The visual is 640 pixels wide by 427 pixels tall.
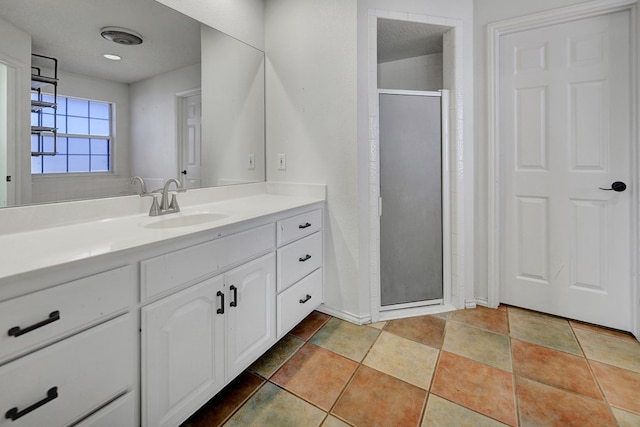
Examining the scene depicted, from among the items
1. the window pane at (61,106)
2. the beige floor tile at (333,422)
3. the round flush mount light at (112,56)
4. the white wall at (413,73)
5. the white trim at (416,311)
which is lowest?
the beige floor tile at (333,422)

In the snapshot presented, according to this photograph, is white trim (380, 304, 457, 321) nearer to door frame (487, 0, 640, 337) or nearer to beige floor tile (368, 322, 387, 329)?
beige floor tile (368, 322, 387, 329)

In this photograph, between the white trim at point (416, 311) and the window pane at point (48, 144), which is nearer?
the window pane at point (48, 144)

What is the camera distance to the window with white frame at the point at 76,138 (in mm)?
1253

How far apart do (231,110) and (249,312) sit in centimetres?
137

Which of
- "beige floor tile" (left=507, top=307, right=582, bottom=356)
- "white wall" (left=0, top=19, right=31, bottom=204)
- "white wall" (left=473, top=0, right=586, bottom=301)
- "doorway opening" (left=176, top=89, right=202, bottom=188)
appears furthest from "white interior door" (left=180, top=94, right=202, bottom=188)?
"beige floor tile" (left=507, top=307, right=582, bottom=356)

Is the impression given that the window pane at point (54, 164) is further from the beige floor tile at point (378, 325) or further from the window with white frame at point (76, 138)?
the beige floor tile at point (378, 325)

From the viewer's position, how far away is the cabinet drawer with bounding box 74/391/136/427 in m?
0.89

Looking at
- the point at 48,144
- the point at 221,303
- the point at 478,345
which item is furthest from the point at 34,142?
the point at 478,345

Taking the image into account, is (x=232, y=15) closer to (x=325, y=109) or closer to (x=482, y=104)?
(x=325, y=109)

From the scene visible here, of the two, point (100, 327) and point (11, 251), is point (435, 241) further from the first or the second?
point (11, 251)

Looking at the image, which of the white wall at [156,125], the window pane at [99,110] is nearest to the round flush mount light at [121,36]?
the white wall at [156,125]

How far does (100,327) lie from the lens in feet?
2.92

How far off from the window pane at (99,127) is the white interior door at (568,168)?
242 cm

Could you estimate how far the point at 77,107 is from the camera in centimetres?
135
